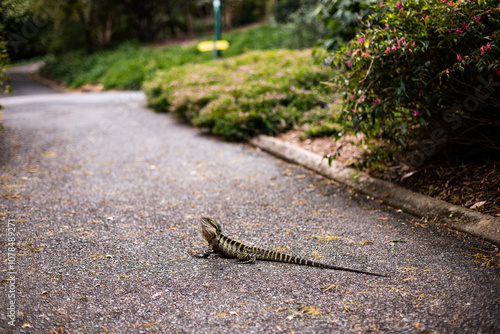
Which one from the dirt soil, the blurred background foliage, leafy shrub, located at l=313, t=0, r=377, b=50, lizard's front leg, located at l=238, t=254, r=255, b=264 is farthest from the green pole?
lizard's front leg, located at l=238, t=254, r=255, b=264

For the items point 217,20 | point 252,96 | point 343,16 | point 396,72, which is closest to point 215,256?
point 396,72

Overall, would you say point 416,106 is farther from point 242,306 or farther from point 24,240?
point 24,240

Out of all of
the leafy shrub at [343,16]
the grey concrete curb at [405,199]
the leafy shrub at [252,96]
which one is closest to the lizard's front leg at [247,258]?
the grey concrete curb at [405,199]

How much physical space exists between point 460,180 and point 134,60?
16658mm

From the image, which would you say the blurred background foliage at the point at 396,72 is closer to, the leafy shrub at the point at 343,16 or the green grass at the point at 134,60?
the leafy shrub at the point at 343,16

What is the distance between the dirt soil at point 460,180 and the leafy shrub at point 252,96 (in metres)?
2.67

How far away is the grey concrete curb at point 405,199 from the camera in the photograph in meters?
3.69

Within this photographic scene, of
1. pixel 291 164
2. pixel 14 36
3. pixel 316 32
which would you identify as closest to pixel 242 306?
pixel 291 164

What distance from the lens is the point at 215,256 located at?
11.9 feet

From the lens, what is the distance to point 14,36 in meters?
7.13

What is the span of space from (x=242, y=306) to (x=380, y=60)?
2.77 m

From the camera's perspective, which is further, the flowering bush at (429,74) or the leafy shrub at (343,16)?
the leafy shrub at (343,16)

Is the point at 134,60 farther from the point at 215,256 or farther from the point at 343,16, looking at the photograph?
the point at 215,256

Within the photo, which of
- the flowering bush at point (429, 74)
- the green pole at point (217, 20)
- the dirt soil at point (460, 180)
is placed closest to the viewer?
the flowering bush at point (429, 74)
